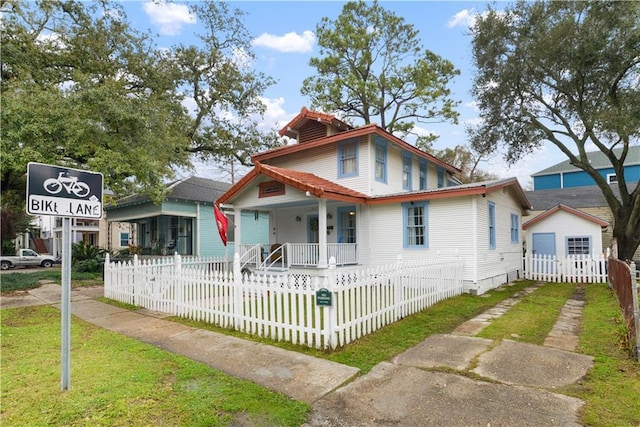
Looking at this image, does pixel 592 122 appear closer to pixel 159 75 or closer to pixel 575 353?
pixel 575 353

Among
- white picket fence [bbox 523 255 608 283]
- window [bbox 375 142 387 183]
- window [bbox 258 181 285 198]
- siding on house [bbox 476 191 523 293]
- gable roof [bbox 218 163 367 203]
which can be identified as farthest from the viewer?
window [bbox 375 142 387 183]

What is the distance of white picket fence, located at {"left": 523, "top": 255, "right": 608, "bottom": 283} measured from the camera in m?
13.3

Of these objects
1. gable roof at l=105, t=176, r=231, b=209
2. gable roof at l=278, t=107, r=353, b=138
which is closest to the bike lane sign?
gable roof at l=278, t=107, r=353, b=138

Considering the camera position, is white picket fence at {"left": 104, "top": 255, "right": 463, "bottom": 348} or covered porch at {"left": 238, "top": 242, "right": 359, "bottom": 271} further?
covered porch at {"left": 238, "top": 242, "right": 359, "bottom": 271}

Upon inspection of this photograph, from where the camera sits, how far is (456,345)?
5.76m

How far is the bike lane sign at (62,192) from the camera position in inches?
146

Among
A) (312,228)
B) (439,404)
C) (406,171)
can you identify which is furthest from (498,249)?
(439,404)

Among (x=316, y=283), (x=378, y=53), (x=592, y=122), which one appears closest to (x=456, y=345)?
(x=316, y=283)

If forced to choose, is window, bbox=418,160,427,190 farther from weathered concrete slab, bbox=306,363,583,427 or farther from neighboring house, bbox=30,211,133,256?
neighboring house, bbox=30,211,133,256

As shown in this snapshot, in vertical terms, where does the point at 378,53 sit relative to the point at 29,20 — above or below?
above

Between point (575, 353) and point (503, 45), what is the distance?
1715 centimetres

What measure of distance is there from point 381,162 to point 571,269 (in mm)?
8523

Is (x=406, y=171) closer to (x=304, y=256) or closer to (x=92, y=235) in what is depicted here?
(x=304, y=256)

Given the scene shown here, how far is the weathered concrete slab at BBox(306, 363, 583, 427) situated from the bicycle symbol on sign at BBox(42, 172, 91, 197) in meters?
3.62
